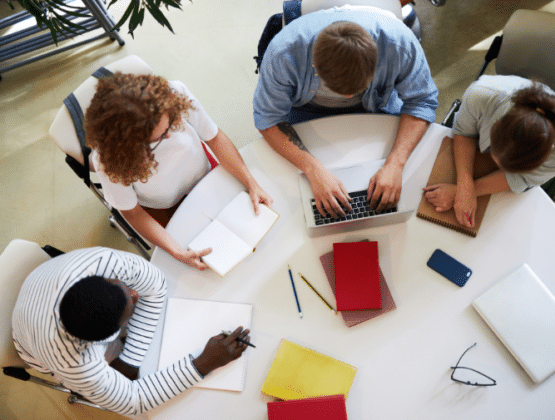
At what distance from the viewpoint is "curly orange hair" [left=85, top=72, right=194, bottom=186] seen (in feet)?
3.17

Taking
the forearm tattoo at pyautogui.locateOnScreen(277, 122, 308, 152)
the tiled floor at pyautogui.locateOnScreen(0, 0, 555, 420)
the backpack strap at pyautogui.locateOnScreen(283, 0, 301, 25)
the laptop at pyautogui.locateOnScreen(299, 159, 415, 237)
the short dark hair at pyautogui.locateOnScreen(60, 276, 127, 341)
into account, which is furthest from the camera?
the tiled floor at pyautogui.locateOnScreen(0, 0, 555, 420)

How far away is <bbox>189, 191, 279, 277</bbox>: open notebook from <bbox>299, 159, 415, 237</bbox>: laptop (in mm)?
125

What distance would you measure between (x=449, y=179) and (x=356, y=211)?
1.20 feet

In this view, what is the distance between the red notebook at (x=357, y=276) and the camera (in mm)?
1080

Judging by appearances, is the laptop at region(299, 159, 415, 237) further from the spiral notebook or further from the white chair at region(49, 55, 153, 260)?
the white chair at region(49, 55, 153, 260)

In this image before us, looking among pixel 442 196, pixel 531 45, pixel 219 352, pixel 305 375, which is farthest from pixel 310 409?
pixel 531 45

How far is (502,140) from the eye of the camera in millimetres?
1001

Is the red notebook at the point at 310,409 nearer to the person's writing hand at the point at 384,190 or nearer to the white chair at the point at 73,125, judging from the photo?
the person's writing hand at the point at 384,190

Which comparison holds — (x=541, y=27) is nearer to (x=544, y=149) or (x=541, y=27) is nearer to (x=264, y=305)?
(x=544, y=149)

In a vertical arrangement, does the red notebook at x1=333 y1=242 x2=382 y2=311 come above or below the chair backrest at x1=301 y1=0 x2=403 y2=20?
below

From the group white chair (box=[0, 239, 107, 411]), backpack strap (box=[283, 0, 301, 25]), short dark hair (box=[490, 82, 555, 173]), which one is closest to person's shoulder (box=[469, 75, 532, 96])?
short dark hair (box=[490, 82, 555, 173])

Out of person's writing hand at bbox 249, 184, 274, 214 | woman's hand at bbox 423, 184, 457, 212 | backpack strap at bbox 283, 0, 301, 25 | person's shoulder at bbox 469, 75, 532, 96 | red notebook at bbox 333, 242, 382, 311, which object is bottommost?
red notebook at bbox 333, 242, 382, 311

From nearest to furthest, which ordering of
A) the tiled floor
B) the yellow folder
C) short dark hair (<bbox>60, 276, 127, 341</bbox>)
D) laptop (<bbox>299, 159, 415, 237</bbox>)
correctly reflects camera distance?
short dark hair (<bbox>60, 276, 127, 341</bbox>) < the yellow folder < laptop (<bbox>299, 159, 415, 237</bbox>) < the tiled floor

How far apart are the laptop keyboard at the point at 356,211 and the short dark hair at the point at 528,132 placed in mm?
345
